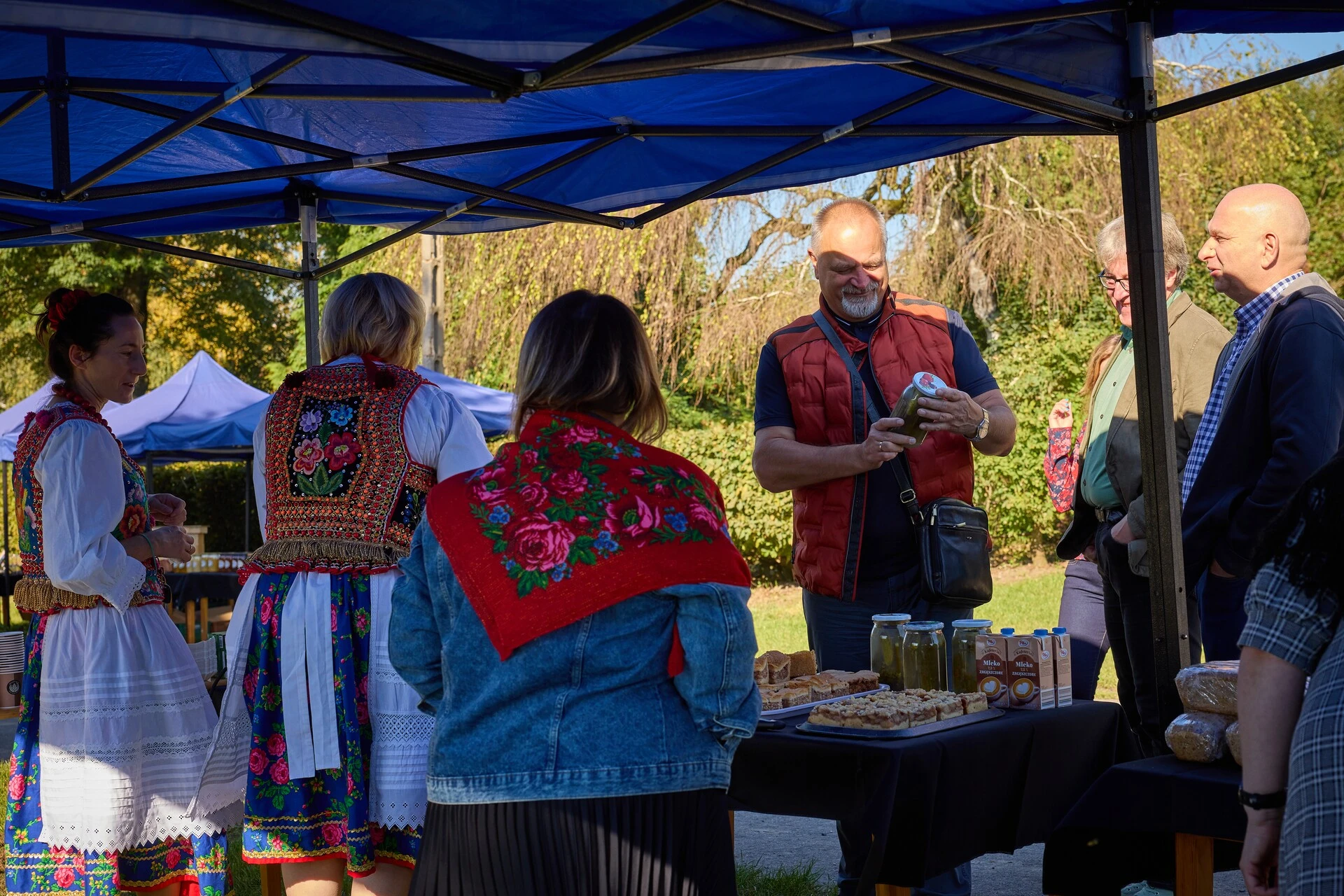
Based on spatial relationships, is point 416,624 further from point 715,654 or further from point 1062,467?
point 1062,467

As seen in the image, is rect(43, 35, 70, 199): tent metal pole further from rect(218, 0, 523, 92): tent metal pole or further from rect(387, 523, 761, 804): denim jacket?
rect(387, 523, 761, 804): denim jacket

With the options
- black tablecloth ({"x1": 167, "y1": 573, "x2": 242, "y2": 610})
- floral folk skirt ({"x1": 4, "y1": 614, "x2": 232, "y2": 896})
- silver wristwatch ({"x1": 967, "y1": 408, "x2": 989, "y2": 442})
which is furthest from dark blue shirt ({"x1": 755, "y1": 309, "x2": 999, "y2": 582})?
black tablecloth ({"x1": 167, "y1": 573, "x2": 242, "y2": 610})

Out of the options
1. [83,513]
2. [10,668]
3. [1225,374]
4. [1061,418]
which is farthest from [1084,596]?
[10,668]

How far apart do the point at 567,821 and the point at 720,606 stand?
424 millimetres

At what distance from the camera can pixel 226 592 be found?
10.3 meters

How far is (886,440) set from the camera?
11.0 ft

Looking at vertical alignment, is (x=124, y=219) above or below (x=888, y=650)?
above

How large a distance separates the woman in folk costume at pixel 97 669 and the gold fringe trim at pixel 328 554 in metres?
0.52

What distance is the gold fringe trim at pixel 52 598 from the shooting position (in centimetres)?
344

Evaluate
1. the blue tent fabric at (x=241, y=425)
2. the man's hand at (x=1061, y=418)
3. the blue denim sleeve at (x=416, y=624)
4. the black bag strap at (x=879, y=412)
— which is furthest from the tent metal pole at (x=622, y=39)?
Answer: the blue tent fabric at (x=241, y=425)

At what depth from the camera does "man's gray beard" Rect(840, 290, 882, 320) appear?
3.75 m

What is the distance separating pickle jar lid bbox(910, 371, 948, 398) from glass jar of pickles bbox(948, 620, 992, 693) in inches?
23.6

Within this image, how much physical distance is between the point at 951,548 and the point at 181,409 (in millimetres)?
10917

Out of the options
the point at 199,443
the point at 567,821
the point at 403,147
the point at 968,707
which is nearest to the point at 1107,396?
the point at 968,707
